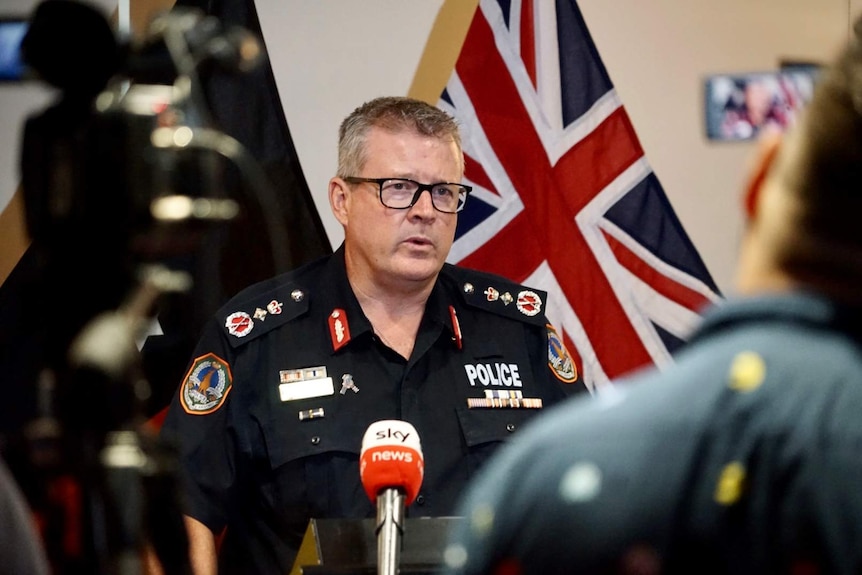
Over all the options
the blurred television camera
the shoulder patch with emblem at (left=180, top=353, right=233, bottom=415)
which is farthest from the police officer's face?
the blurred television camera

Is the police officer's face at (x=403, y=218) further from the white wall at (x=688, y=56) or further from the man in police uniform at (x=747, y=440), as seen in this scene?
the man in police uniform at (x=747, y=440)

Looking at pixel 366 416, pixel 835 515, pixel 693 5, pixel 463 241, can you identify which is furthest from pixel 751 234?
pixel 693 5

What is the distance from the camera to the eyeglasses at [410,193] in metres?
2.79

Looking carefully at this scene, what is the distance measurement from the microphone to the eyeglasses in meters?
1.06

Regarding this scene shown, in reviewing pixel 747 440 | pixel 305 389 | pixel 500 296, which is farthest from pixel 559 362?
pixel 747 440

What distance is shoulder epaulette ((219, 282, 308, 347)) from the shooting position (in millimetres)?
2729

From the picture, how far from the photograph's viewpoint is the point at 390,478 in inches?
65.2

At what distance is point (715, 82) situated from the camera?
134 inches

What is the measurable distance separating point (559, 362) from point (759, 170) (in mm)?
2067

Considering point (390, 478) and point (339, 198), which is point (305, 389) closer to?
point (339, 198)

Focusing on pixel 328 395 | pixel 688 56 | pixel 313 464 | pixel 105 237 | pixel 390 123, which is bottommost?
pixel 313 464

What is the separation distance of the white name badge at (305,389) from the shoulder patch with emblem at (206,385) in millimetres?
115

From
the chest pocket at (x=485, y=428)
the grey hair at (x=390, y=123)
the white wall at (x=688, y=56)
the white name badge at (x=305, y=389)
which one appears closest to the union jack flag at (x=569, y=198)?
the white wall at (x=688, y=56)

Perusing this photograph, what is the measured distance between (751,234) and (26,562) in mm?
587
